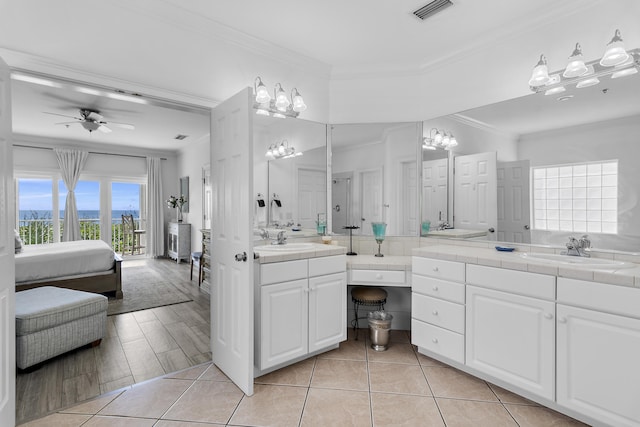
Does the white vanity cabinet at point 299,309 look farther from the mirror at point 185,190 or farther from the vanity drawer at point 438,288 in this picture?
the mirror at point 185,190

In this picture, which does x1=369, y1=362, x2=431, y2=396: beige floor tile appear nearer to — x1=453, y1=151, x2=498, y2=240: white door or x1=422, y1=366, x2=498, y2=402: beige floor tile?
x1=422, y1=366, x2=498, y2=402: beige floor tile

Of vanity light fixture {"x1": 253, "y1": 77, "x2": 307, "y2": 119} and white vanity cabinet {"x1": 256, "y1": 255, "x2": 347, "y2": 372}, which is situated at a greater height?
vanity light fixture {"x1": 253, "y1": 77, "x2": 307, "y2": 119}

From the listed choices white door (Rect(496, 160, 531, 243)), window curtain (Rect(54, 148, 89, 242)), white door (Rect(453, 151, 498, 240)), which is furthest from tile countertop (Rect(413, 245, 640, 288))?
window curtain (Rect(54, 148, 89, 242))

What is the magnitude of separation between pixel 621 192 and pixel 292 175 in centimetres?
242

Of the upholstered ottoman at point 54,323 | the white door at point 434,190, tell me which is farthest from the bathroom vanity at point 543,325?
the upholstered ottoman at point 54,323

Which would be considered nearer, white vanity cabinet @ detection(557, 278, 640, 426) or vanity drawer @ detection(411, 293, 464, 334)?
white vanity cabinet @ detection(557, 278, 640, 426)

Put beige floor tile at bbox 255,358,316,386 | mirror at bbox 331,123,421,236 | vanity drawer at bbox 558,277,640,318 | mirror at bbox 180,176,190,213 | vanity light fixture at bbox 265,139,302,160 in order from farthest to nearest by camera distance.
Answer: mirror at bbox 180,176,190,213, mirror at bbox 331,123,421,236, vanity light fixture at bbox 265,139,302,160, beige floor tile at bbox 255,358,316,386, vanity drawer at bbox 558,277,640,318

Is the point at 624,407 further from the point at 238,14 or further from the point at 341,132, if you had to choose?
the point at 238,14

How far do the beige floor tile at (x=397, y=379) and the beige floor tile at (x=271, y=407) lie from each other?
0.52 metres

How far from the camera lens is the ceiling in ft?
6.20

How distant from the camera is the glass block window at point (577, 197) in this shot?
2027 millimetres

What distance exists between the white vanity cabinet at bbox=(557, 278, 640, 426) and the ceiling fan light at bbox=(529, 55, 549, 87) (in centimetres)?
137

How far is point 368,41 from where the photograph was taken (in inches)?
104

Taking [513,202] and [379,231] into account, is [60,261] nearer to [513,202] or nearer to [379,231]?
[379,231]
